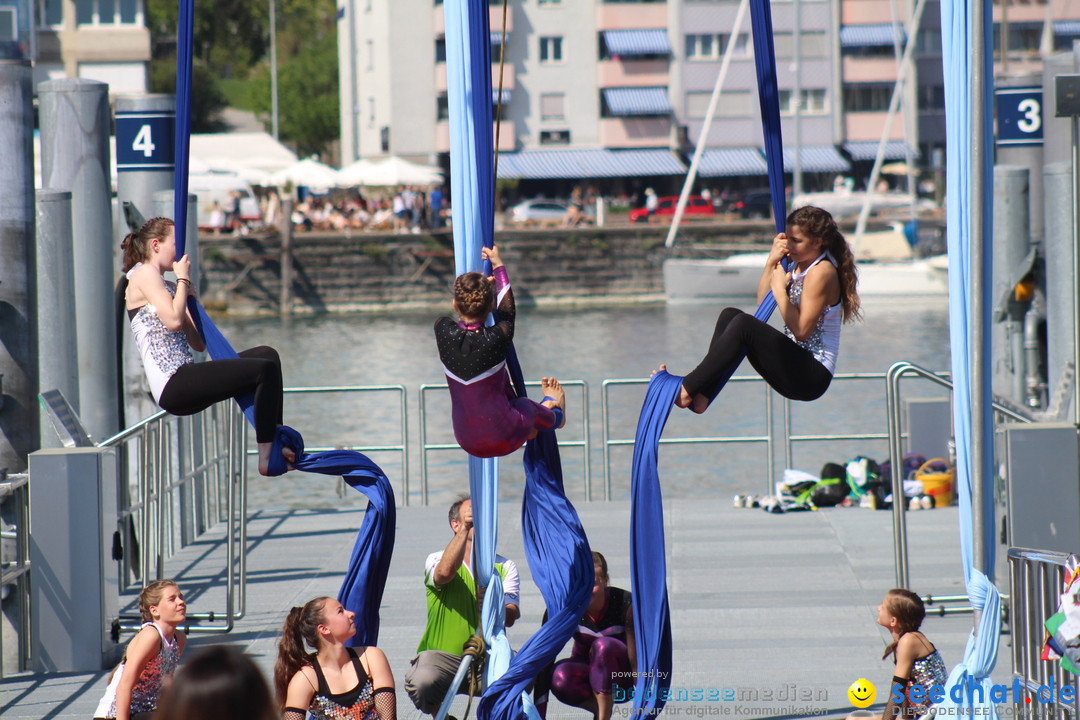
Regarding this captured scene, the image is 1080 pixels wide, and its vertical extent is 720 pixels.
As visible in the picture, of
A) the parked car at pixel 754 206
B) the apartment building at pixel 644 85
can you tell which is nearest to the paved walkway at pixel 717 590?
the parked car at pixel 754 206

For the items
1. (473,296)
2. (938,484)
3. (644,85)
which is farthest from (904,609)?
(644,85)

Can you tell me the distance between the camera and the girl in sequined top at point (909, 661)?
552 centimetres

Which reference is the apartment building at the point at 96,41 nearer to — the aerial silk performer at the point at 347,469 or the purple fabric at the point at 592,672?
the aerial silk performer at the point at 347,469

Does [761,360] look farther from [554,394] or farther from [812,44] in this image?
[812,44]

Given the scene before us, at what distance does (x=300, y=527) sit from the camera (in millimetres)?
11016

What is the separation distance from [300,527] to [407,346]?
23.2 m

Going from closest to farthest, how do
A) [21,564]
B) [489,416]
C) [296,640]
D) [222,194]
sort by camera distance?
[296,640], [489,416], [21,564], [222,194]

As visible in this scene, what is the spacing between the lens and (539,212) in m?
47.0

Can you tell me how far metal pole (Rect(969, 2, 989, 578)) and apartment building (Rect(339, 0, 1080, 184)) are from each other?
4786cm

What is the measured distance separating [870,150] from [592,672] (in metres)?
51.4

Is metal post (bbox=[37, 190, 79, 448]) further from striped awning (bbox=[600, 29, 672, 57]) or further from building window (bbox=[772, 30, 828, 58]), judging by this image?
building window (bbox=[772, 30, 828, 58])

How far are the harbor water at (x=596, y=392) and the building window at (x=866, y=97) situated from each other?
19.6 metres

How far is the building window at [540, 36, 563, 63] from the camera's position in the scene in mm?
54625

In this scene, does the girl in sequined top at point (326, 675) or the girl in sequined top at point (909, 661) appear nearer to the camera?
the girl in sequined top at point (326, 675)
